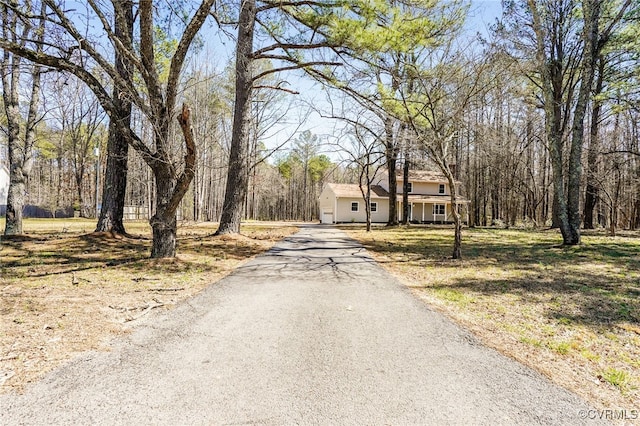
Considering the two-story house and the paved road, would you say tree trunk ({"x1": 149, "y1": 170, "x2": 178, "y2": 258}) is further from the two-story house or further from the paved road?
the two-story house

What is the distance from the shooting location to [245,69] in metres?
10.6

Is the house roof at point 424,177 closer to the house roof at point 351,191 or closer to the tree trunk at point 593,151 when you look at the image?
the house roof at point 351,191

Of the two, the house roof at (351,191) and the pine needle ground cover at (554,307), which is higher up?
the house roof at (351,191)

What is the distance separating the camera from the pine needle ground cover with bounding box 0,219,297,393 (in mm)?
2828

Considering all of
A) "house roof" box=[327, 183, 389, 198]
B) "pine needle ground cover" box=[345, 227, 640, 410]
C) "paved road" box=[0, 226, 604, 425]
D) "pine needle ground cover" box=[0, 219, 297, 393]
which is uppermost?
"house roof" box=[327, 183, 389, 198]

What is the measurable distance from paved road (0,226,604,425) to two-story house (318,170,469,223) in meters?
26.0

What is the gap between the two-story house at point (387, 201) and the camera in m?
30.3

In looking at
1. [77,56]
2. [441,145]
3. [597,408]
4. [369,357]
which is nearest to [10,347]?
[369,357]

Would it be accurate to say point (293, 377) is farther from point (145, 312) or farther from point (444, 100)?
point (444, 100)

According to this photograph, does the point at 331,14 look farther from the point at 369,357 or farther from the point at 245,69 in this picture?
the point at 369,357

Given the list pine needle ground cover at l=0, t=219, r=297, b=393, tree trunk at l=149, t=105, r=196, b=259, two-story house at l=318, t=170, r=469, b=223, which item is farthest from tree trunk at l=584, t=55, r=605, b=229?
tree trunk at l=149, t=105, r=196, b=259

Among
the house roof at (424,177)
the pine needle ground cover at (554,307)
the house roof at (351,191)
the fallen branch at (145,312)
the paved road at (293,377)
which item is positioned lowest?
the pine needle ground cover at (554,307)

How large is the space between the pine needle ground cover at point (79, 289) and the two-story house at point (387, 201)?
847 inches

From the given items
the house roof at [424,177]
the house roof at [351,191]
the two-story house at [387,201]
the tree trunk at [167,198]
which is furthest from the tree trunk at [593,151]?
the tree trunk at [167,198]
